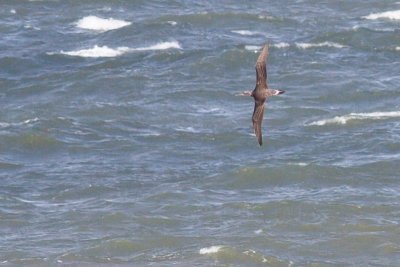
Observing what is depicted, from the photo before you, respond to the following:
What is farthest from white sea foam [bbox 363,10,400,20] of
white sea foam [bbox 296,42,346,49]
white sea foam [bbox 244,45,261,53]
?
white sea foam [bbox 244,45,261,53]

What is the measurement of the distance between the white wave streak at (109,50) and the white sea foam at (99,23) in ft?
6.93

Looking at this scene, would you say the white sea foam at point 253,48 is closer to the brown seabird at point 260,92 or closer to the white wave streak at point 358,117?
the white wave streak at point 358,117

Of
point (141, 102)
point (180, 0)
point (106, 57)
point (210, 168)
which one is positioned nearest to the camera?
point (210, 168)

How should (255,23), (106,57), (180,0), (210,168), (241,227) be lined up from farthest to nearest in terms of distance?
(180,0) < (255,23) < (106,57) < (210,168) < (241,227)

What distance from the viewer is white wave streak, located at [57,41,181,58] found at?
36.4m

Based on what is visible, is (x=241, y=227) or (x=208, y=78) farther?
(x=208, y=78)

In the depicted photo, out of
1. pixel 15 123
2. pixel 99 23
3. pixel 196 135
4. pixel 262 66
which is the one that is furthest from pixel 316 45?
pixel 262 66

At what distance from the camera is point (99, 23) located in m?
40.0

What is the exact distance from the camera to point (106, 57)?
36.2 m

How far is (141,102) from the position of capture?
32.8 meters

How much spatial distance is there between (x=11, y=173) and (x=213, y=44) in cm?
1020

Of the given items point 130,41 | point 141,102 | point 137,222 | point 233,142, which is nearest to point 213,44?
point 130,41

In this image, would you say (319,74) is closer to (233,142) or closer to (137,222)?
(233,142)

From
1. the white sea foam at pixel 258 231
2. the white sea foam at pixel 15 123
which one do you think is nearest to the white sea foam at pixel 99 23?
the white sea foam at pixel 15 123
